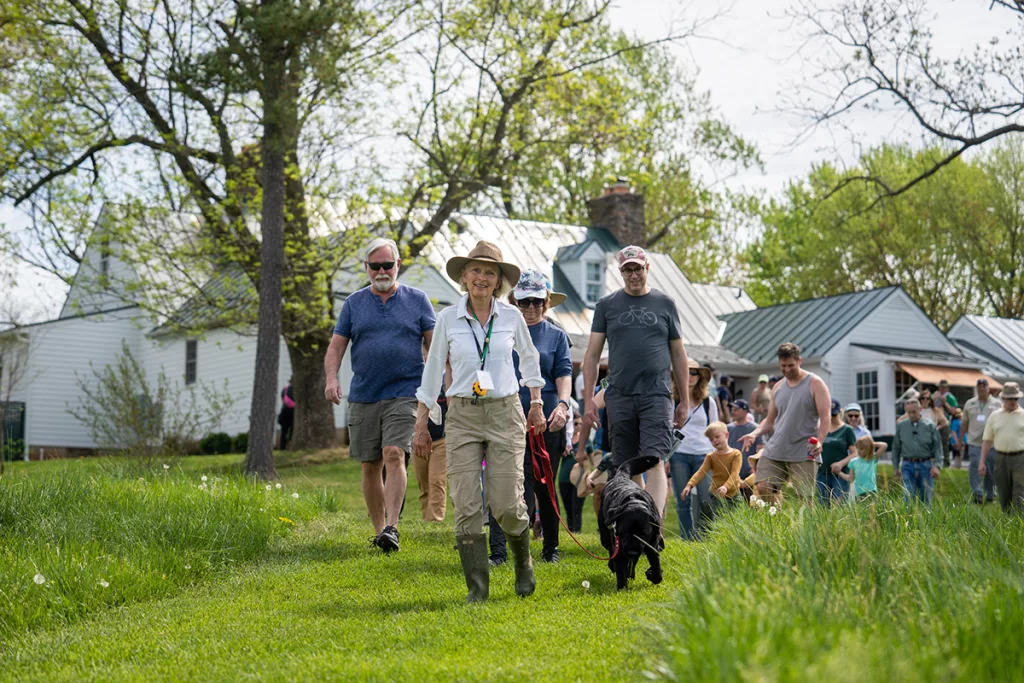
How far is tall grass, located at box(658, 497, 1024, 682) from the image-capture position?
3.80 meters

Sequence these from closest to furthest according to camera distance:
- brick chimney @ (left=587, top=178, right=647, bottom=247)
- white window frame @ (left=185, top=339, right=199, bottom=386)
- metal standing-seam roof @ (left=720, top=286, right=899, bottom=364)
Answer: metal standing-seam roof @ (left=720, top=286, right=899, bottom=364), white window frame @ (left=185, top=339, right=199, bottom=386), brick chimney @ (left=587, top=178, right=647, bottom=247)

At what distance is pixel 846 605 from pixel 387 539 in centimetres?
486

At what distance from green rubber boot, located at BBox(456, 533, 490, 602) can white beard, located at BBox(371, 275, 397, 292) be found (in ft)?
9.08

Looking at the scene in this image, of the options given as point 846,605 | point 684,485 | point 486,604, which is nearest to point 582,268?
point 684,485

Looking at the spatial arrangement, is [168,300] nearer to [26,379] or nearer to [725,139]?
[26,379]

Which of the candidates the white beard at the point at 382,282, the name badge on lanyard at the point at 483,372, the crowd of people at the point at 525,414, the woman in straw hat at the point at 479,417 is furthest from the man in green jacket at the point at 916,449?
the name badge on lanyard at the point at 483,372

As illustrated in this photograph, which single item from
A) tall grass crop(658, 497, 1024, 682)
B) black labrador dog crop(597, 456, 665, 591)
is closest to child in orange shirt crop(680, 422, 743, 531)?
black labrador dog crop(597, 456, 665, 591)

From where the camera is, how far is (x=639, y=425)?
8711 mm

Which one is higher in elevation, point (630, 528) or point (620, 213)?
point (620, 213)

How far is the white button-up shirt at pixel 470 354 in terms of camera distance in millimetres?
6992

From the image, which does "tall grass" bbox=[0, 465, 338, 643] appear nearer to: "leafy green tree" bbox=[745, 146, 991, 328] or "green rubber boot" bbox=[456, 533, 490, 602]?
"green rubber boot" bbox=[456, 533, 490, 602]

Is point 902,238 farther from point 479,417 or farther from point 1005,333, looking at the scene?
point 479,417

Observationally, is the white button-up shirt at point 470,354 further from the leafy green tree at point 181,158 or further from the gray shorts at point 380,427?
the leafy green tree at point 181,158

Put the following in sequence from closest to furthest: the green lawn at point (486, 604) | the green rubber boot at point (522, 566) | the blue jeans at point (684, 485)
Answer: the green lawn at point (486, 604) → the green rubber boot at point (522, 566) → the blue jeans at point (684, 485)
